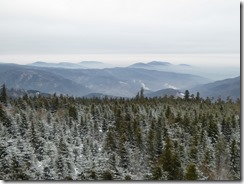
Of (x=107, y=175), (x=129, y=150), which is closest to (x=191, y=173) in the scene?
(x=107, y=175)

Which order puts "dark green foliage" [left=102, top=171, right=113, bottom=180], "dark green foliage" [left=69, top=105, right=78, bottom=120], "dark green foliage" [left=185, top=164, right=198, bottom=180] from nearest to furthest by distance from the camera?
"dark green foliage" [left=185, top=164, right=198, bottom=180], "dark green foliage" [left=102, top=171, right=113, bottom=180], "dark green foliage" [left=69, top=105, right=78, bottom=120]

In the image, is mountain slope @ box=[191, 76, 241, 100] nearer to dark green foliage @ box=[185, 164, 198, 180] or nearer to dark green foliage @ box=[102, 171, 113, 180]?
dark green foliage @ box=[185, 164, 198, 180]

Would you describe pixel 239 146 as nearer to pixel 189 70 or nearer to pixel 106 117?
pixel 189 70

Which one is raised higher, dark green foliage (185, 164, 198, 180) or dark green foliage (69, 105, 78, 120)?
dark green foliage (185, 164, 198, 180)

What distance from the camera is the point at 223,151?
10359mm

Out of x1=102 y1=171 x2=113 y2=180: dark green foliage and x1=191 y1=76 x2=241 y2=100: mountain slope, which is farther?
x1=191 y1=76 x2=241 y2=100: mountain slope

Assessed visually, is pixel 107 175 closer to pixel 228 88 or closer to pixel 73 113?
pixel 73 113

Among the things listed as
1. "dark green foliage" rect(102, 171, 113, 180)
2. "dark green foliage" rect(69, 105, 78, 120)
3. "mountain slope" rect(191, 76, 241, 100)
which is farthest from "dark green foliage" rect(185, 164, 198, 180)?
"dark green foliage" rect(69, 105, 78, 120)

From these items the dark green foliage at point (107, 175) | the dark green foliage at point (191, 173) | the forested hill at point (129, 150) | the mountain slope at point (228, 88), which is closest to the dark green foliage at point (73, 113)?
the forested hill at point (129, 150)

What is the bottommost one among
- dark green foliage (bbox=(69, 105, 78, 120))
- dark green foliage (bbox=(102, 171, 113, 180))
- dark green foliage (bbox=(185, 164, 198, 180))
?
dark green foliage (bbox=(69, 105, 78, 120))

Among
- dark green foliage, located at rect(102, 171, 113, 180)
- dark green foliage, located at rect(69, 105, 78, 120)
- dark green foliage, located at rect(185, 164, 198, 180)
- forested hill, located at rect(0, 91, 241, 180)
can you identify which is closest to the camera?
dark green foliage, located at rect(185, 164, 198, 180)

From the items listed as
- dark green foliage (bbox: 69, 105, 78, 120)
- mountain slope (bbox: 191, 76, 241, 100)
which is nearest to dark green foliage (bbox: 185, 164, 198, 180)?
mountain slope (bbox: 191, 76, 241, 100)

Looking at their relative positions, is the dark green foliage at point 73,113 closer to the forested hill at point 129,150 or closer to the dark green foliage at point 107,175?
the forested hill at point 129,150

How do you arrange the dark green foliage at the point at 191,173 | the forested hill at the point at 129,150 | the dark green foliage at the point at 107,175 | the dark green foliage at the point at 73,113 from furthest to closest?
the dark green foliage at the point at 73,113
the forested hill at the point at 129,150
the dark green foliage at the point at 107,175
the dark green foliage at the point at 191,173
